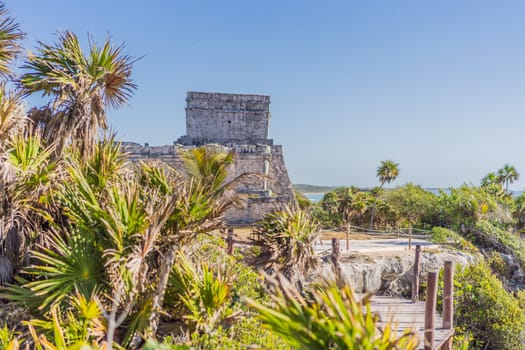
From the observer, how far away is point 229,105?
21.6 m

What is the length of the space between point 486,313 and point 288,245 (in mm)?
7159

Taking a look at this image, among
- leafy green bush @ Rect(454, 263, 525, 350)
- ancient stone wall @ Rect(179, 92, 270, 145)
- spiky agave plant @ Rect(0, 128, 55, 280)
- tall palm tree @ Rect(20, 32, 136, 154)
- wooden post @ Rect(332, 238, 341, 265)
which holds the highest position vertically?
ancient stone wall @ Rect(179, 92, 270, 145)

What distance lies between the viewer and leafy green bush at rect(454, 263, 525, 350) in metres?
8.87

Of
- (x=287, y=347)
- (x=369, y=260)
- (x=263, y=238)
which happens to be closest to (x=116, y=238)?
(x=287, y=347)

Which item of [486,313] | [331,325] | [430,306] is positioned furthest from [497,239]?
[331,325]

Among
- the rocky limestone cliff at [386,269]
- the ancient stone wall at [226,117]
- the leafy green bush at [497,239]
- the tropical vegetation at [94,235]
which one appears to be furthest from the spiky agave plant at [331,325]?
the ancient stone wall at [226,117]

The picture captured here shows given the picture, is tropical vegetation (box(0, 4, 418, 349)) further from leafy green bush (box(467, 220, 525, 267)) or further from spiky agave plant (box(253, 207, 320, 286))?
leafy green bush (box(467, 220, 525, 267))

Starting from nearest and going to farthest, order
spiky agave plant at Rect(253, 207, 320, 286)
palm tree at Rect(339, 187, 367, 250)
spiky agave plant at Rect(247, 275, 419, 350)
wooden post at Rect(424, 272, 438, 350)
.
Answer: spiky agave plant at Rect(247, 275, 419, 350) → wooden post at Rect(424, 272, 438, 350) → spiky agave plant at Rect(253, 207, 320, 286) → palm tree at Rect(339, 187, 367, 250)

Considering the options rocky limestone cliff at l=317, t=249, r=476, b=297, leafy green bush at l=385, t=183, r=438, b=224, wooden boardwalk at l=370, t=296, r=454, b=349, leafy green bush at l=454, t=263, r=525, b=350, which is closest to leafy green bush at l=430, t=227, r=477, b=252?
rocky limestone cliff at l=317, t=249, r=476, b=297

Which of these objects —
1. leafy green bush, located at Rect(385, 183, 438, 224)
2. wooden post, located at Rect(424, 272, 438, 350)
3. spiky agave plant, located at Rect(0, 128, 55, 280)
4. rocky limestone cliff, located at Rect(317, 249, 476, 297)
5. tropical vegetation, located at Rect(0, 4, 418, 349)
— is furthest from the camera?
leafy green bush, located at Rect(385, 183, 438, 224)

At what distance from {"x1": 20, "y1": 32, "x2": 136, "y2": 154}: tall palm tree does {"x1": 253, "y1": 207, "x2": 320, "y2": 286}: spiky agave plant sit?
2.86 m

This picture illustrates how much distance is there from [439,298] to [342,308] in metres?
9.64

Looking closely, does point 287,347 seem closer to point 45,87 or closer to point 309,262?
point 309,262

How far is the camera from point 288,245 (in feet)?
17.5
